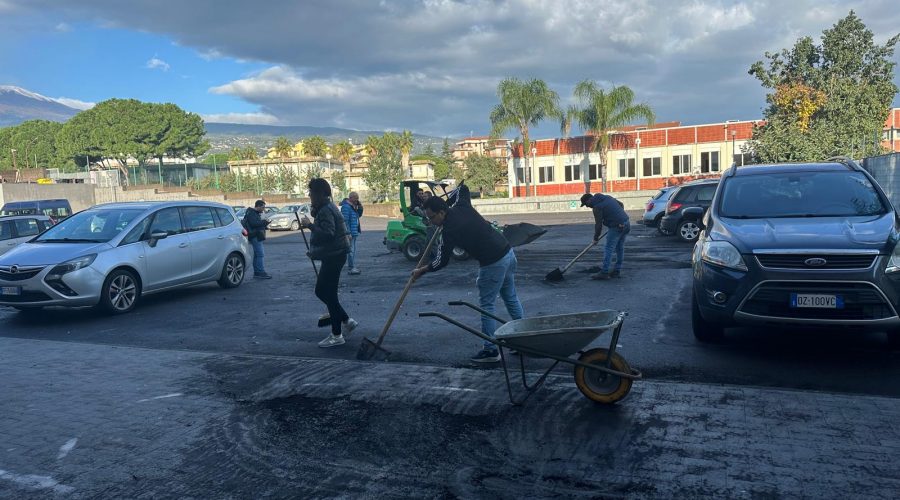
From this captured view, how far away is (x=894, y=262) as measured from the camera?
5.52 m

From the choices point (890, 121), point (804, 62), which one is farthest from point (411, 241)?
point (890, 121)

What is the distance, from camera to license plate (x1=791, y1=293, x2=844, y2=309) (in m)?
5.46

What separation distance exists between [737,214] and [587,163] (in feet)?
161

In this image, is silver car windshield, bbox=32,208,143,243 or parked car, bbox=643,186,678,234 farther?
parked car, bbox=643,186,678,234

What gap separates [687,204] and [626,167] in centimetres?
3783

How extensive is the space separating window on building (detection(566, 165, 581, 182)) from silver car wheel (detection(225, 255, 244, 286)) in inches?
1820

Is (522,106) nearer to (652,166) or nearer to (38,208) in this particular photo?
(652,166)

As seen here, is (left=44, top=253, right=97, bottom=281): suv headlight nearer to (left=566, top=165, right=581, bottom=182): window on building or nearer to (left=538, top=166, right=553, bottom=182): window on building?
(left=566, top=165, right=581, bottom=182): window on building

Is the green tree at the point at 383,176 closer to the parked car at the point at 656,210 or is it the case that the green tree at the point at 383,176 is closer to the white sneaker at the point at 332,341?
the parked car at the point at 656,210

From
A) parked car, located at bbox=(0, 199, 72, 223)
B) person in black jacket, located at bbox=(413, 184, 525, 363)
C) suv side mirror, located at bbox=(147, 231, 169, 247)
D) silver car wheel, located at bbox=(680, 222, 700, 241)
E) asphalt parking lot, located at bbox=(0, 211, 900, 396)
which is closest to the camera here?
asphalt parking lot, located at bbox=(0, 211, 900, 396)

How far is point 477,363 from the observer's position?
627 centimetres

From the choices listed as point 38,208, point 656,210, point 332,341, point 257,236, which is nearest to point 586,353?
point 332,341

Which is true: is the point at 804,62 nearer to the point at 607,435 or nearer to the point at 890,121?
the point at 890,121

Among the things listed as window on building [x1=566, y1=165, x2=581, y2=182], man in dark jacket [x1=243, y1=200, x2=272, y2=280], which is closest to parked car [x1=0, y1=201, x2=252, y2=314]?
man in dark jacket [x1=243, y1=200, x2=272, y2=280]
